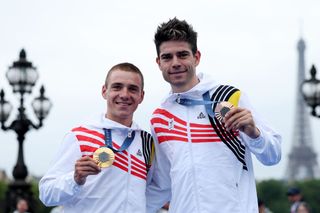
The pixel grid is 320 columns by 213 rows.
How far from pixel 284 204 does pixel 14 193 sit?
6919 centimetres

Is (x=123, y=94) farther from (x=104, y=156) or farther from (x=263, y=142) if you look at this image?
(x=263, y=142)

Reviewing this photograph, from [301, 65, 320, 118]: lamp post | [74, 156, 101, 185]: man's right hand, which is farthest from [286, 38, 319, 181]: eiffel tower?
[74, 156, 101, 185]: man's right hand

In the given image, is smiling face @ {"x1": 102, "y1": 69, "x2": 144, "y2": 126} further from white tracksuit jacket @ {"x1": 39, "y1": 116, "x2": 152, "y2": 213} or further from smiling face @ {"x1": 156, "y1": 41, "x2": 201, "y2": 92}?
smiling face @ {"x1": 156, "y1": 41, "x2": 201, "y2": 92}

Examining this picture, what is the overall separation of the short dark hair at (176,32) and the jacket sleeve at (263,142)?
1.81 feet

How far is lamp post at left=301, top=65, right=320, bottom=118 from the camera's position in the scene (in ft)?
53.3

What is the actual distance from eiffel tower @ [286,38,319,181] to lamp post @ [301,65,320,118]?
235 ft

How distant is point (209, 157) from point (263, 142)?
15.6 inches

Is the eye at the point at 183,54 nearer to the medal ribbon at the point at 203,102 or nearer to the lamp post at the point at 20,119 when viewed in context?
the medal ribbon at the point at 203,102

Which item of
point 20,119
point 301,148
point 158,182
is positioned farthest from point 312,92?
point 301,148

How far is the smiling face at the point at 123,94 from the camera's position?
17.8ft

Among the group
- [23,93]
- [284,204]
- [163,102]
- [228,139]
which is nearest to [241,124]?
[228,139]

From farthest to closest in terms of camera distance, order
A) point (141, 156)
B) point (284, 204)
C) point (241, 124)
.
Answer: point (284, 204) → point (141, 156) → point (241, 124)

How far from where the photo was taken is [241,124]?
477 cm

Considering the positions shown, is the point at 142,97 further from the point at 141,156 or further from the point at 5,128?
the point at 5,128
